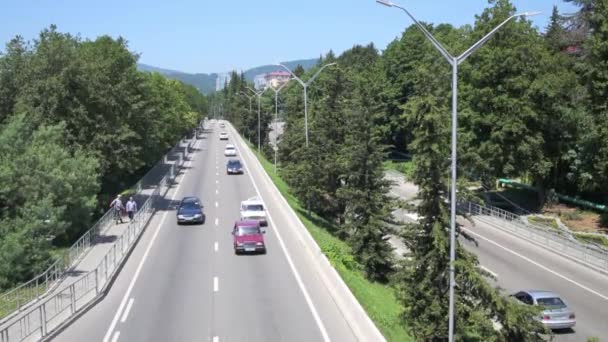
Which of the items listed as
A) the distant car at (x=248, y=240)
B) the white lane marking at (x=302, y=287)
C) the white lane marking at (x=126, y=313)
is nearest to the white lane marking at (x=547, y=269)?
the white lane marking at (x=302, y=287)

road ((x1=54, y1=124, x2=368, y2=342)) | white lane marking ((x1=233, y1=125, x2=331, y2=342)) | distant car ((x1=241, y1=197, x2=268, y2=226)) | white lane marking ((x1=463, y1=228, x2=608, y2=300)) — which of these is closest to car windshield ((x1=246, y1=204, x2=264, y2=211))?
distant car ((x1=241, y1=197, x2=268, y2=226))

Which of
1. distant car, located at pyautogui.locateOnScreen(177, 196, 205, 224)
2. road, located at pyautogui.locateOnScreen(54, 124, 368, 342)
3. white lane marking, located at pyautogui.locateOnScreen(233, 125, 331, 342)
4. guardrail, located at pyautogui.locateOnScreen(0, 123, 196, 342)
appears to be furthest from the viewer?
distant car, located at pyautogui.locateOnScreen(177, 196, 205, 224)

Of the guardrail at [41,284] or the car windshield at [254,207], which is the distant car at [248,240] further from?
the car windshield at [254,207]

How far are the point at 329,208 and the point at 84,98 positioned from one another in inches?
695

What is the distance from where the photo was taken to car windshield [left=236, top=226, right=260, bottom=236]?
29.5 m

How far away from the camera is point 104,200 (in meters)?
46.6

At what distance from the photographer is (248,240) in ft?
95.8

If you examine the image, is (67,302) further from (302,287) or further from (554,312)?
(554,312)

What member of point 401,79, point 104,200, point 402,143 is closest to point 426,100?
point 104,200

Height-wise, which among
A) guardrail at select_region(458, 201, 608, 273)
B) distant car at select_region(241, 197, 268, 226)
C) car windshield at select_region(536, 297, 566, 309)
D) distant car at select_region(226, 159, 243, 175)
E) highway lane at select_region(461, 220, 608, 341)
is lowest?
highway lane at select_region(461, 220, 608, 341)

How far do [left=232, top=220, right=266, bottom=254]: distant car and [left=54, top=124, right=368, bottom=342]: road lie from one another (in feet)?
1.25

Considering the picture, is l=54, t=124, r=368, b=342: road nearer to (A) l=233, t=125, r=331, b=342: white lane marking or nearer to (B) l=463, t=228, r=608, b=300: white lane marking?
Result: (A) l=233, t=125, r=331, b=342: white lane marking

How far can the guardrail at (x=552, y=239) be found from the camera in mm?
Result: 33281

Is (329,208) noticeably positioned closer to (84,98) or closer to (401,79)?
(84,98)
